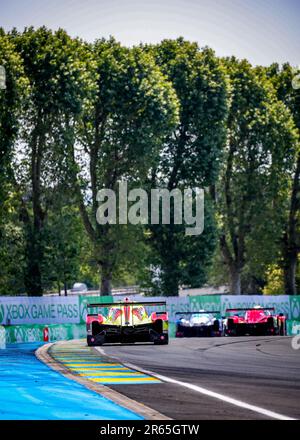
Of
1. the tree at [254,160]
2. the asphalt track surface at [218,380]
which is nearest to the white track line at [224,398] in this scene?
the asphalt track surface at [218,380]

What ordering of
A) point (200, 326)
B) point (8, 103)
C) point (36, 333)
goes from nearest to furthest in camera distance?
point (36, 333) < point (200, 326) < point (8, 103)

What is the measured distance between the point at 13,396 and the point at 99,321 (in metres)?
17.2

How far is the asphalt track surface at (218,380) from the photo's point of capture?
12023mm

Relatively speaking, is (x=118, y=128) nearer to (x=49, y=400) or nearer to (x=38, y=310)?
(x=38, y=310)

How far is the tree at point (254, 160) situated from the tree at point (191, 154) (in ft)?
13.7

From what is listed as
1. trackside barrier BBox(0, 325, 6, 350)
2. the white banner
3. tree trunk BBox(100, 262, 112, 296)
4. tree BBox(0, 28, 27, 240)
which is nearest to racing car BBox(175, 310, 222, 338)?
the white banner

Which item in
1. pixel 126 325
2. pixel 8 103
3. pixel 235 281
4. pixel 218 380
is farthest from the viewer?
pixel 235 281

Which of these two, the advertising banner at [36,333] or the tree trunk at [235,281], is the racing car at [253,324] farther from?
the tree trunk at [235,281]

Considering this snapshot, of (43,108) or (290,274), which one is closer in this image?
(43,108)

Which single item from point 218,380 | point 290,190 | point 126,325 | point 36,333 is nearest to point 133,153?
point 290,190

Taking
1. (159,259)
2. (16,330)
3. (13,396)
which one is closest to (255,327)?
(16,330)

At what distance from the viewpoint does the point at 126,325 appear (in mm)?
30609

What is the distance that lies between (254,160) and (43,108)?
64.8ft

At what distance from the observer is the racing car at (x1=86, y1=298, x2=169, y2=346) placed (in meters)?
30.5
